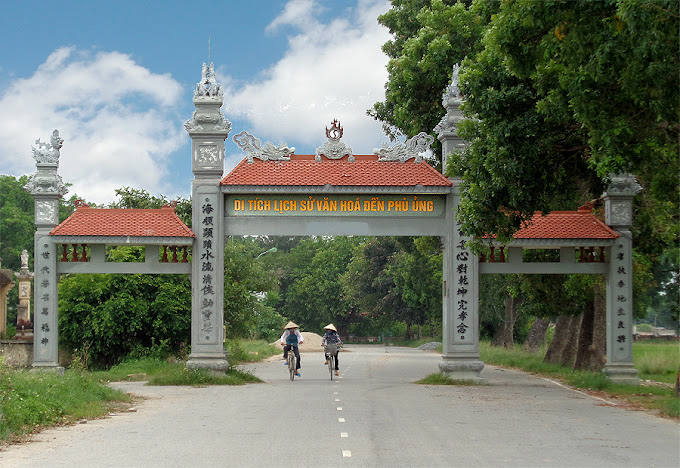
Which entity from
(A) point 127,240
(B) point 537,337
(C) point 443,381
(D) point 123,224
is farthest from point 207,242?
(B) point 537,337

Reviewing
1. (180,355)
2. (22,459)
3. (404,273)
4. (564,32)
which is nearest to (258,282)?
(180,355)

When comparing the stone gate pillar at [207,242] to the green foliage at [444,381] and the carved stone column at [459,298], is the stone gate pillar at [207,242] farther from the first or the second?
the carved stone column at [459,298]

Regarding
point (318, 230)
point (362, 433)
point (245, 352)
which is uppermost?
point (318, 230)

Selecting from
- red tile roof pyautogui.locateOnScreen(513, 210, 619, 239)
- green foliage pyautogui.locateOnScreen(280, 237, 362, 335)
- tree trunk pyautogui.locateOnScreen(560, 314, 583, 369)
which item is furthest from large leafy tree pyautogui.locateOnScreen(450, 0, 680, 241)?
green foliage pyautogui.locateOnScreen(280, 237, 362, 335)

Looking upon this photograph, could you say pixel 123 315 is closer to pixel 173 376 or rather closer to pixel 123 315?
pixel 123 315

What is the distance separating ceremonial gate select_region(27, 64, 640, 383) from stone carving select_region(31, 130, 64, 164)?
36.3 inches

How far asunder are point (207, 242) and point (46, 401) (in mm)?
8399

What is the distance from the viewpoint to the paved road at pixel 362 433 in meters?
9.25

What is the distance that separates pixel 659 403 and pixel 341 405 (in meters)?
5.87

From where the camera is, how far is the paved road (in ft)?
30.3

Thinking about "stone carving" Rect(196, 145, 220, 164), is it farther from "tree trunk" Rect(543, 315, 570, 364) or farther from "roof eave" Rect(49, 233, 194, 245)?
"tree trunk" Rect(543, 315, 570, 364)

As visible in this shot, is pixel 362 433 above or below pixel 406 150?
A: below

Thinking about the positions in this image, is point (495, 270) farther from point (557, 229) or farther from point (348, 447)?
point (348, 447)

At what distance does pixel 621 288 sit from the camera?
20.8 metres
